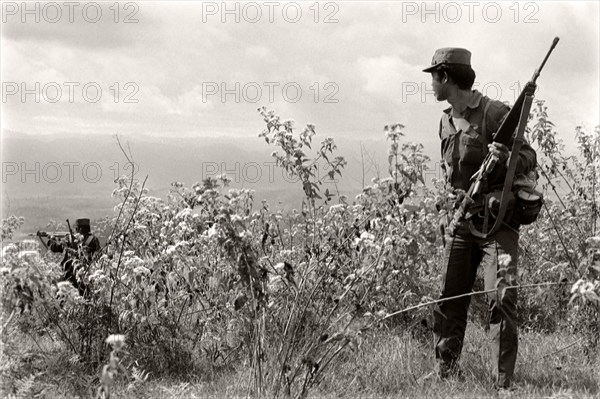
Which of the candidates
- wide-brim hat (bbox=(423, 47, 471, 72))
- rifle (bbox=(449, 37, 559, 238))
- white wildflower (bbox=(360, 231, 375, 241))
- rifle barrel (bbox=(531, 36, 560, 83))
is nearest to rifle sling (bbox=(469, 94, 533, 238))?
rifle (bbox=(449, 37, 559, 238))

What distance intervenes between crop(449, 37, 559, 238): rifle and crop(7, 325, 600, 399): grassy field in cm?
97

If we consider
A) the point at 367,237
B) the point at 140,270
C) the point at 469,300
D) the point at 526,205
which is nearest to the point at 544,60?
the point at 526,205

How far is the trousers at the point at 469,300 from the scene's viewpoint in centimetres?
459

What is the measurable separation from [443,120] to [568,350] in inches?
77.3

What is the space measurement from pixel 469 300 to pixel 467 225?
0.51 m

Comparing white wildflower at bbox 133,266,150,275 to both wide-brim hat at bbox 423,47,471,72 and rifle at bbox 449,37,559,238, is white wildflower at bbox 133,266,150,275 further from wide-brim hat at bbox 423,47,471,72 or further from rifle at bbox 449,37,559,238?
wide-brim hat at bbox 423,47,471,72

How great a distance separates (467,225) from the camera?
15.6 feet

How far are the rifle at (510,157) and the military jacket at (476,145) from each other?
128 mm

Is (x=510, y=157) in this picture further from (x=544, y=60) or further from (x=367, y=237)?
(x=367, y=237)

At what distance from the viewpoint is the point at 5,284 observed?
359 cm

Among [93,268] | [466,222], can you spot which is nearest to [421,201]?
[466,222]

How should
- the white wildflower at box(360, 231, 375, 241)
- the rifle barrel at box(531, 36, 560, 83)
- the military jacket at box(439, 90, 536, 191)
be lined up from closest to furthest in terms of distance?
the white wildflower at box(360, 231, 375, 241), the rifle barrel at box(531, 36, 560, 83), the military jacket at box(439, 90, 536, 191)

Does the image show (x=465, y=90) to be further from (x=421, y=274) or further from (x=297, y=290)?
(x=421, y=274)

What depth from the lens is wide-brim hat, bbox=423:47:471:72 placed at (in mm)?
4715
